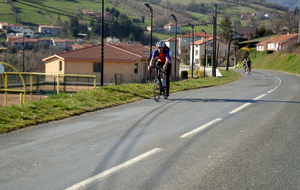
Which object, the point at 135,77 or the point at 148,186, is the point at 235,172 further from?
Result: the point at 135,77

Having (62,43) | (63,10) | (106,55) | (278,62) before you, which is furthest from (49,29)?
(278,62)

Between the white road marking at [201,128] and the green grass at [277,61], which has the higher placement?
the green grass at [277,61]

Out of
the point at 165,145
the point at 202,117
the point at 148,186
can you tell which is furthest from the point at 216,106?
the point at 148,186

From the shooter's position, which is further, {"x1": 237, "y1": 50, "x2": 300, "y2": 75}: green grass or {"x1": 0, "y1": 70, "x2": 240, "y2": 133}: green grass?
{"x1": 237, "y1": 50, "x2": 300, "y2": 75}: green grass

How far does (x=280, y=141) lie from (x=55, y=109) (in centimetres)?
607

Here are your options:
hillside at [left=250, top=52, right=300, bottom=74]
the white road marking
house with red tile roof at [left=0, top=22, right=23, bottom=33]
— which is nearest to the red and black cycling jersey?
the white road marking

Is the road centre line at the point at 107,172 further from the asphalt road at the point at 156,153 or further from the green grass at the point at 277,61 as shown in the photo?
the green grass at the point at 277,61

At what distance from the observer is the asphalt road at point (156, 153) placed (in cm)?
411

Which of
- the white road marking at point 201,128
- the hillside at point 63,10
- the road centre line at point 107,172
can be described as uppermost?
the hillside at point 63,10

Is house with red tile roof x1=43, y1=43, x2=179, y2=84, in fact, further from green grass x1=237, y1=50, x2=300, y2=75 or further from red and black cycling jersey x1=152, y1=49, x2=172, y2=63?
red and black cycling jersey x1=152, y1=49, x2=172, y2=63

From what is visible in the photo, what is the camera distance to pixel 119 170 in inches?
175

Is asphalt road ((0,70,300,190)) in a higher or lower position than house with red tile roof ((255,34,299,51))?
lower

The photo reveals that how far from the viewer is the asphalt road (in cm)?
411

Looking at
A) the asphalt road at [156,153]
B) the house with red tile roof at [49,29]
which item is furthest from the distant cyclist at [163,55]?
the house with red tile roof at [49,29]
